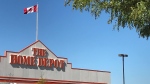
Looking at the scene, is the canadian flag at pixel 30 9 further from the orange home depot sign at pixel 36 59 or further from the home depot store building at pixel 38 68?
the orange home depot sign at pixel 36 59

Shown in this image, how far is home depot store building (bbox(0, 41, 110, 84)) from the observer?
41.0 m

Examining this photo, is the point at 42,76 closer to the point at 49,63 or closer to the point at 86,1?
the point at 49,63

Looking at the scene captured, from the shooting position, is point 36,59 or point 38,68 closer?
point 36,59

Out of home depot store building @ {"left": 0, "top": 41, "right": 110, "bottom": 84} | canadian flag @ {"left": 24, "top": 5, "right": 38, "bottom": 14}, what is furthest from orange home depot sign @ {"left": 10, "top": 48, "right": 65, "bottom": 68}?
canadian flag @ {"left": 24, "top": 5, "right": 38, "bottom": 14}

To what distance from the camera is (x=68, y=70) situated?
46.8 meters

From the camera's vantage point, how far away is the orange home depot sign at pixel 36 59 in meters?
41.8

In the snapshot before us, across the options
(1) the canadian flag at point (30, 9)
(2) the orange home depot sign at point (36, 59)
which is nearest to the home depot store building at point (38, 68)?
(2) the orange home depot sign at point (36, 59)

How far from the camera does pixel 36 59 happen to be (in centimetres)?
4347

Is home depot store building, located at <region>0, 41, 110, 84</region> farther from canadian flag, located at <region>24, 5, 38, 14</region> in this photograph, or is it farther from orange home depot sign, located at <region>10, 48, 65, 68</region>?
canadian flag, located at <region>24, 5, 38, 14</region>

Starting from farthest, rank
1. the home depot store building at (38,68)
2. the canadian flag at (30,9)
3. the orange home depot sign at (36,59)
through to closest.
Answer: the canadian flag at (30,9), the orange home depot sign at (36,59), the home depot store building at (38,68)

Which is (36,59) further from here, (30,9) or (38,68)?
(30,9)

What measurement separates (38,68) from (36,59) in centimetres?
107

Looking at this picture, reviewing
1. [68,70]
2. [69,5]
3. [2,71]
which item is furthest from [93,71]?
[69,5]

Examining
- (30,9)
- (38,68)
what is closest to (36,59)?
(38,68)
